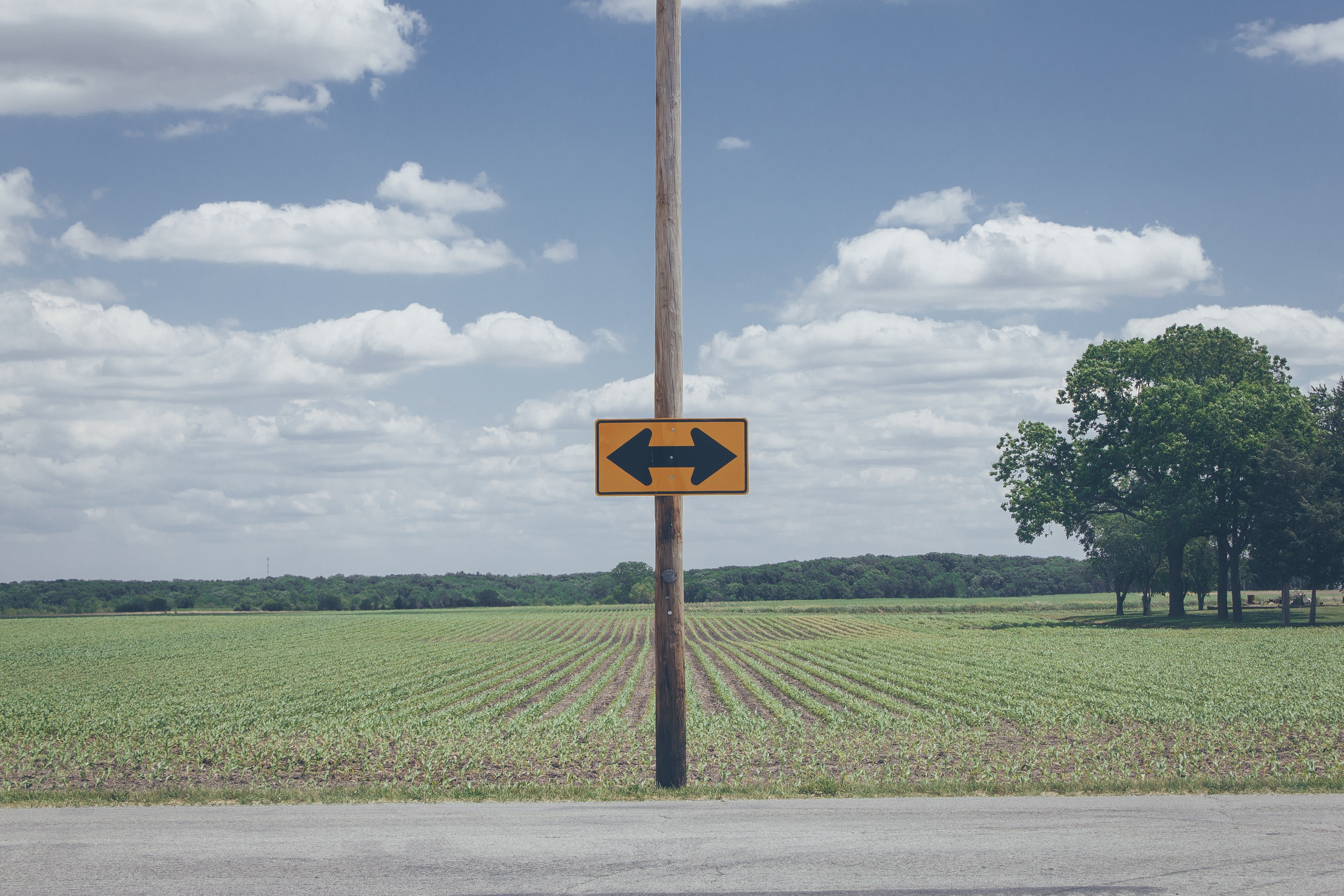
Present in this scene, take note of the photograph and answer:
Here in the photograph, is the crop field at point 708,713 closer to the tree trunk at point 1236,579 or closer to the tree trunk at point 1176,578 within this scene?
the tree trunk at point 1236,579

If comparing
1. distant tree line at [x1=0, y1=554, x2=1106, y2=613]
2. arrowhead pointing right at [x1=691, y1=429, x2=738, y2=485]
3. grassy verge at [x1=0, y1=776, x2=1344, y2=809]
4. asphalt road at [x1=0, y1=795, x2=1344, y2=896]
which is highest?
arrowhead pointing right at [x1=691, y1=429, x2=738, y2=485]

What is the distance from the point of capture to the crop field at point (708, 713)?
13.3m

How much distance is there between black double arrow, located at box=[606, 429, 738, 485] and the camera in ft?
30.0

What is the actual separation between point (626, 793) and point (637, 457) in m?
3.05

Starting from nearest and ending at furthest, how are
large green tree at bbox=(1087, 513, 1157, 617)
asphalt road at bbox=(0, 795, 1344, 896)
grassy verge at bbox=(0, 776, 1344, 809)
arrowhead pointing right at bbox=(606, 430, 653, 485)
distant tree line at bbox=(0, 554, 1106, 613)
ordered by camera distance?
1. asphalt road at bbox=(0, 795, 1344, 896)
2. grassy verge at bbox=(0, 776, 1344, 809)
3. arrowhead pointing right at bbox=(606, 430, 653, 485)
4. large green tree at bbox=(1087, 513, 1157, 617)
5. distant tree line at bbox=(0, 554, 1106, 613)

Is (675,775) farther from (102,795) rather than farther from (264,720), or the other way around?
(264,720)

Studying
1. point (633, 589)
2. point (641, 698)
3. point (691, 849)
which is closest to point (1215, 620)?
point (641, 698)

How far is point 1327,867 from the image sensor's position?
5.94 meters

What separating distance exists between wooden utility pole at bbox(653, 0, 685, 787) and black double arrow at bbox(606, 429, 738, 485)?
279 mm

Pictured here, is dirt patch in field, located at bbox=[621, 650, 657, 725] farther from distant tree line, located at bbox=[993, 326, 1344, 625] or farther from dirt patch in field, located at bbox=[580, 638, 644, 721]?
distant tree line, located at bbox=[993, 326, 1344, 625]

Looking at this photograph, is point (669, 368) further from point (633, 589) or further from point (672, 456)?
point (633, 589)

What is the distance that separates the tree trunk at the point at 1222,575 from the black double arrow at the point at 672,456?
55.4 m

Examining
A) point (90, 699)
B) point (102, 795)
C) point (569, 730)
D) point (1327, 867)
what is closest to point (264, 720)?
point (569, 730)

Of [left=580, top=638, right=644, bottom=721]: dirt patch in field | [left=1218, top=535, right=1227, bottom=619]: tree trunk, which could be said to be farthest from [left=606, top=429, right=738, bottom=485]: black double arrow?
[left=1218, top=535, right=1227, bottom=619]: tree trunk
